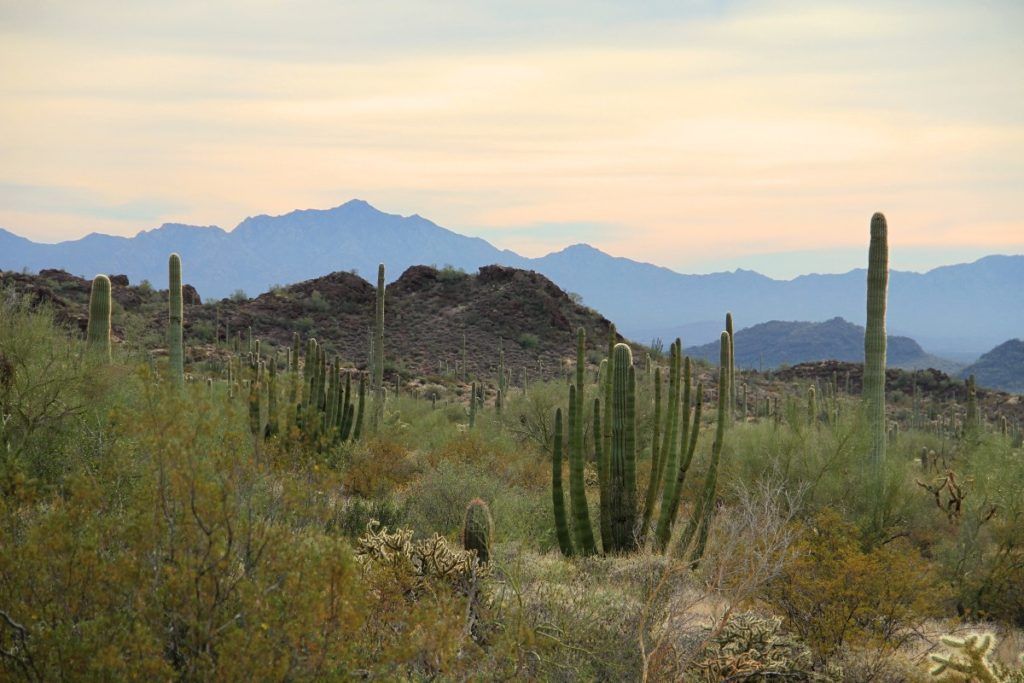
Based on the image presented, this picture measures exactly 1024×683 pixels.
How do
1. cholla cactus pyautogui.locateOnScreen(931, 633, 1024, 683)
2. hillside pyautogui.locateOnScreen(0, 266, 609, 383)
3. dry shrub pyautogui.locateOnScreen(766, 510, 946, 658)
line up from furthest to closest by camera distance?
hillside pyautogui.locateOnScreen(0, 266, 609, 383) < dry shrub pyautogui.locateOnScreen(766, 510, 946, 658) < cholla cactus pyautogui.locateOnScreen(931, 633, 1024, 683)

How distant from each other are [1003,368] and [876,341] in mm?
117815

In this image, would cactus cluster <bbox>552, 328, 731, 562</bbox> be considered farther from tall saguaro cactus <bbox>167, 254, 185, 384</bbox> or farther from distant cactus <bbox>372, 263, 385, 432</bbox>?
distant cactus <bbox>372, 263, 385, 432</bbox>

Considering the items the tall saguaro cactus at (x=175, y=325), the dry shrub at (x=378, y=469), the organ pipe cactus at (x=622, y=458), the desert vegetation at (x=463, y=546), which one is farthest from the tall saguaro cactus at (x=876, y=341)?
the tall saguaro cactus at (x=175, y=325)

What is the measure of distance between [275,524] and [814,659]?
16.8 feet

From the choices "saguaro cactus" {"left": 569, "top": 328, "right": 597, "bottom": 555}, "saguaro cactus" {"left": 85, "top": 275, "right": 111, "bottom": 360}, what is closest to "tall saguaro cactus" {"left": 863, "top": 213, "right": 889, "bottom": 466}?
"saguaro cactus" {"left": 569, "top": 328, "right": 597, "bottom": 555}

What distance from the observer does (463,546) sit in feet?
29.1

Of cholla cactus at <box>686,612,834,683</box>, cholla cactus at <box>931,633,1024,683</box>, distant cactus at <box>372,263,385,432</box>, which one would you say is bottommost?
cholla cactus at <box>686,612,834,683</box>

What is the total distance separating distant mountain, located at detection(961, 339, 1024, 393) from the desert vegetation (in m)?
107

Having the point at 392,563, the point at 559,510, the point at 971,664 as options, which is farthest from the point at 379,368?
the point at 971,664

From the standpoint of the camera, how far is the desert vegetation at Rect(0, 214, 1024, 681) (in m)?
4.82

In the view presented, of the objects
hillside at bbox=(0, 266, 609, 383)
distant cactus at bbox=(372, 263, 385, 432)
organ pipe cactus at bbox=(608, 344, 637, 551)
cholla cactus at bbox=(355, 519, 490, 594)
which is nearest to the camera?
cholla cactus at bbox=(355, 519, 490, 594)

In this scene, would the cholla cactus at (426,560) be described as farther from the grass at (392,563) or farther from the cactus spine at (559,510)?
the cactus spine at (559,510)

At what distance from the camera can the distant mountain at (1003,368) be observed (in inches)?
4459

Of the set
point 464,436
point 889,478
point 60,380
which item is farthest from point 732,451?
point 60,380
